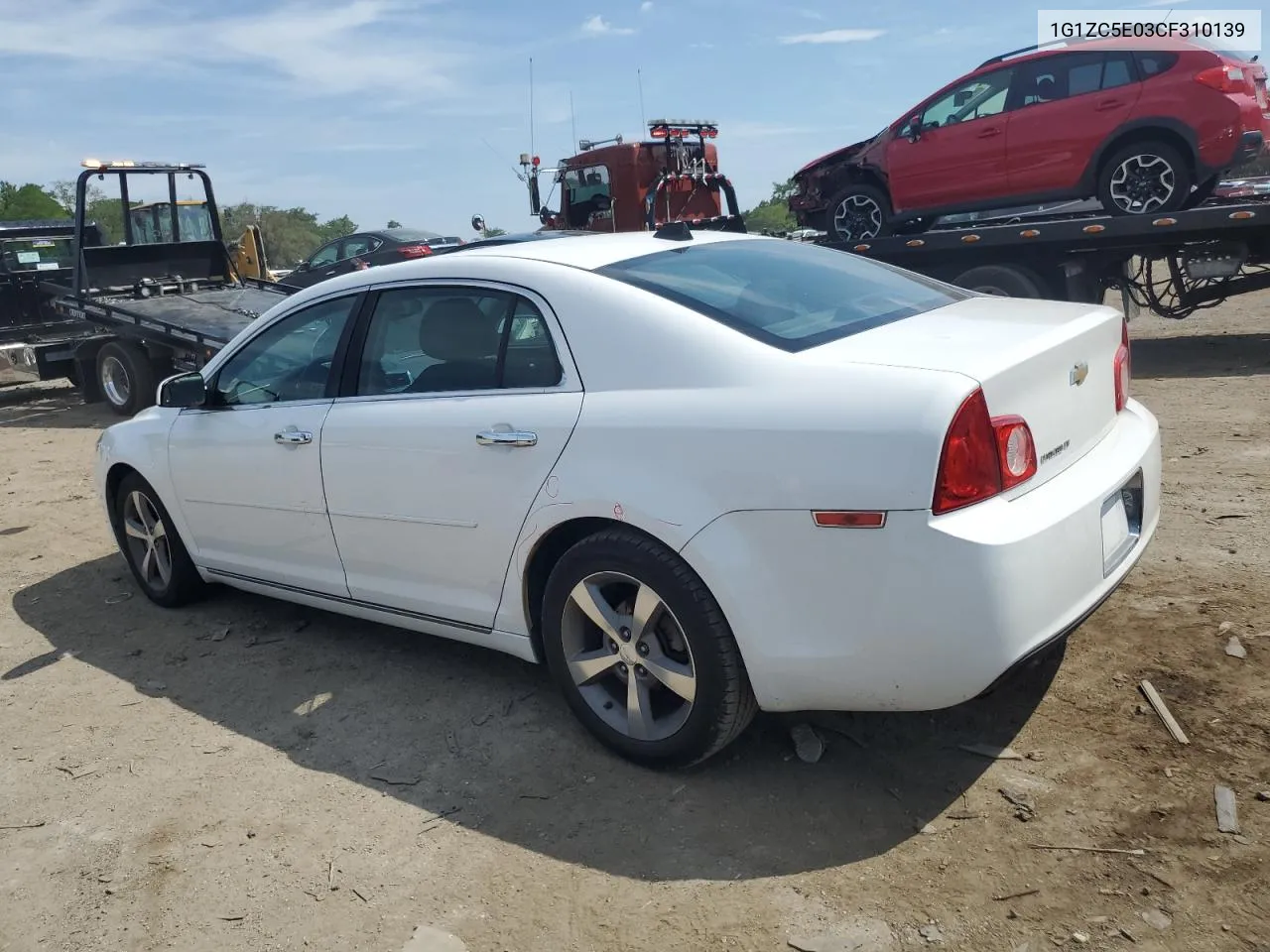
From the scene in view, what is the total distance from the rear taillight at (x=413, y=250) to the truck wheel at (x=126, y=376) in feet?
15.8

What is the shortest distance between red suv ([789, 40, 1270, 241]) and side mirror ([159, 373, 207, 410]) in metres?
8.61

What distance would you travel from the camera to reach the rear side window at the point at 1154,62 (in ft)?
31.2

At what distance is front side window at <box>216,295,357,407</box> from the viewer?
13.7 ft

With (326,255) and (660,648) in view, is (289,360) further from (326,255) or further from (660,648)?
(326,255)

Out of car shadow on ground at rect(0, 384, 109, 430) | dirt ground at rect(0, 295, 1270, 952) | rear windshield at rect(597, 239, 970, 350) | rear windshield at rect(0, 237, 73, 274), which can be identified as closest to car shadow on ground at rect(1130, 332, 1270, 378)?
dirt ground at rect(0, 295, 1270, 952)

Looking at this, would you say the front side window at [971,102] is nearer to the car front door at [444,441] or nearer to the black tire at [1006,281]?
the black tire at [1006,281]

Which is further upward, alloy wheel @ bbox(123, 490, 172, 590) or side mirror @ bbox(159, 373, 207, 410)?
side mirror @ bbox(159, 373, 207, 410)

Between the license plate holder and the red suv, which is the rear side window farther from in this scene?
the license plate holder

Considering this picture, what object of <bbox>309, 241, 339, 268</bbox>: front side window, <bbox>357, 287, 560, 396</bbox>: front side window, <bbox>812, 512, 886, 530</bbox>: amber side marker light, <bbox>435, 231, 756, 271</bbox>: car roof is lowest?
<bbox>812, 512, 886, 530</bbox>: amber side marker light

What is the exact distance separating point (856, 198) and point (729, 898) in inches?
422

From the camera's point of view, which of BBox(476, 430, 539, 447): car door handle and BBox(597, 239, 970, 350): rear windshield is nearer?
BBox(597, 239, 970, 350): rear windshield

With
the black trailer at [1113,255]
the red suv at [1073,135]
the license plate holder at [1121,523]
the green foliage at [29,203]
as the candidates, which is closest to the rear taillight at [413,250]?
the red suv at [1073,135]

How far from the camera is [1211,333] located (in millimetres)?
11484

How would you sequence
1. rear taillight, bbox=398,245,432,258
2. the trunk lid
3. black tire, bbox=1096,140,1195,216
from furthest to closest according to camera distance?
rear taillight, bbox=398,245,432,258
black tire, bbox=1096,140,1195,216
the trunk lid
